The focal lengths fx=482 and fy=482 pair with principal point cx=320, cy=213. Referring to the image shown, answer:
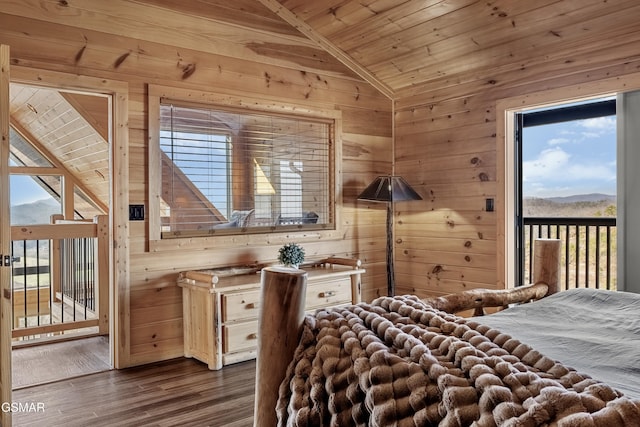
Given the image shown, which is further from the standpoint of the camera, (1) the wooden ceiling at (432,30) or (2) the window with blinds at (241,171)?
(2) the window with blinds at (241,171)

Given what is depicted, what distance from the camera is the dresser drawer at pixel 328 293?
3873 millimetres

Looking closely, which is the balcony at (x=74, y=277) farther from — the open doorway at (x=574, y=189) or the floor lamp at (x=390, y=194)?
the open doorway at (x=574, y=189)

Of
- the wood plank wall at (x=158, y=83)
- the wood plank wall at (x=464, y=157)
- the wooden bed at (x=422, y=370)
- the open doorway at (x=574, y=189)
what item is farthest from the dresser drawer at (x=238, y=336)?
the open doorway at (x=574, y=189)

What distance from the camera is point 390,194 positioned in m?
4.34

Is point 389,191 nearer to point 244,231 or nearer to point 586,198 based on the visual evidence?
point 244,231

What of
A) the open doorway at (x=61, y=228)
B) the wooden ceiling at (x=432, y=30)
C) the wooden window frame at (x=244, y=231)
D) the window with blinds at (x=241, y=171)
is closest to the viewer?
the wooden ceiling at (x=432, y=30)

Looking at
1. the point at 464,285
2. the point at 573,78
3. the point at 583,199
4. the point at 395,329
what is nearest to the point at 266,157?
the point at 464,285

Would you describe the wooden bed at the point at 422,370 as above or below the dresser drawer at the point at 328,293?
above

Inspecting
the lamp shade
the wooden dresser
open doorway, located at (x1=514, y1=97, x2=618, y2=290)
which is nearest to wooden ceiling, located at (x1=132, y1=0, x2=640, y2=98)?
open doorway, located at (x1=514, y1=97, x2=618, y2=290)

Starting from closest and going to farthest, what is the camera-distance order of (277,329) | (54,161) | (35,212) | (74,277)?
1. (277,329)
2. (74,277)
3. (54,161)
4. (35,212)

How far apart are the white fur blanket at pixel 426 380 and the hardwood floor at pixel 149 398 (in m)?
1.58

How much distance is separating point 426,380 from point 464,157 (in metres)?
3.60

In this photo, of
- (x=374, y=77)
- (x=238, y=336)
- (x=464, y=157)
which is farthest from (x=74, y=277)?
(x=464, y=157)

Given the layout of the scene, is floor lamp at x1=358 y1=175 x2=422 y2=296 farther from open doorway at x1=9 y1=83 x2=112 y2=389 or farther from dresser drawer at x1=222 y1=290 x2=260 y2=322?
open doorway at x1=9 y1=83 x2=112 y2=389
